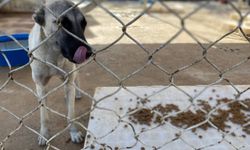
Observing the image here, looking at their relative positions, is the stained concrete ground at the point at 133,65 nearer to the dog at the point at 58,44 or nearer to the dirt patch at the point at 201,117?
the dog at the point at 58,44

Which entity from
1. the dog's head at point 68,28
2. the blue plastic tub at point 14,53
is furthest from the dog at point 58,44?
the blue plastic tub at point 14,53

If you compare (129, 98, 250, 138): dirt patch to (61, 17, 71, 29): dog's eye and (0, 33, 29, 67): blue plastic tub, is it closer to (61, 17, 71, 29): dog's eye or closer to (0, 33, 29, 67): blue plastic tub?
(61, 17, 71, 29): dog's eye

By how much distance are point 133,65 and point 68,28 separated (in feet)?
6.68

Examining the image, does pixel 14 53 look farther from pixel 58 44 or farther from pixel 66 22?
pixel 66 22

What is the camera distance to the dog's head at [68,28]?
1.84 m

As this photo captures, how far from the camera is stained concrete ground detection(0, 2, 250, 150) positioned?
97.3 inches

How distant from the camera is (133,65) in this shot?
12.7ft

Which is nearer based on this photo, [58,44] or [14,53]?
[58,44]

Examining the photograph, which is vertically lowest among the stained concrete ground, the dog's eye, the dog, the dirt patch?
the stained concrete ground

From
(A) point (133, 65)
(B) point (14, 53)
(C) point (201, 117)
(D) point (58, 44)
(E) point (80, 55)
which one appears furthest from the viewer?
(A) point (133, 65)

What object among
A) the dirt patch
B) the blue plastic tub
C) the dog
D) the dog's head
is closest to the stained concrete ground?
the blue plastic tub

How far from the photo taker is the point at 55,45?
2.17 meters

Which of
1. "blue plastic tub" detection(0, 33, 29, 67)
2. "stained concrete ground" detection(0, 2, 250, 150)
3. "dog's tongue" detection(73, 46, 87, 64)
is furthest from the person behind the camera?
"blue plastic tub" detection(0, 33, 29, 67)

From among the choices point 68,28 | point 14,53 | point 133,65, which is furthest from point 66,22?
point 133,65
